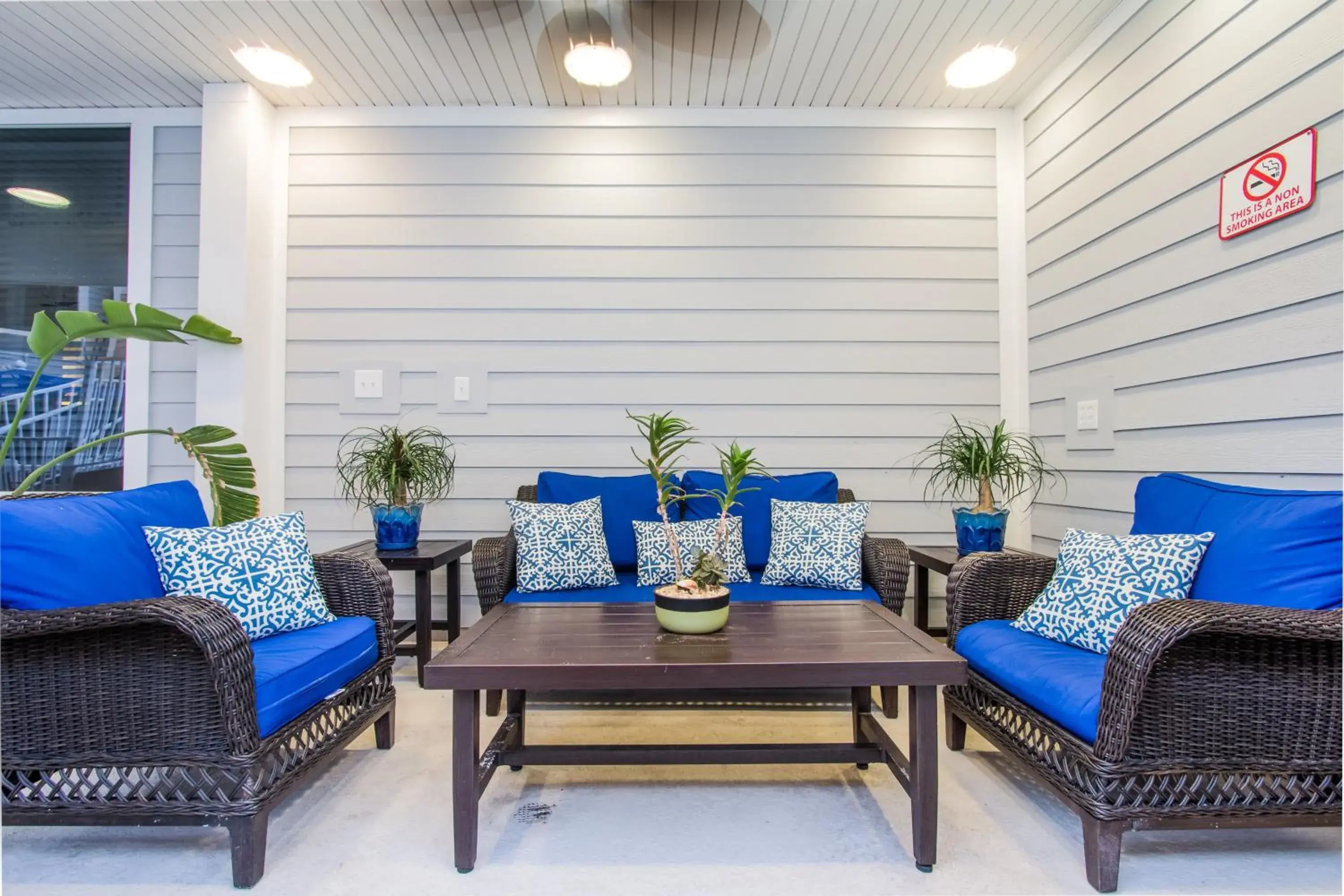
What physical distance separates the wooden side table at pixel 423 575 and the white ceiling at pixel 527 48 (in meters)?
2.25

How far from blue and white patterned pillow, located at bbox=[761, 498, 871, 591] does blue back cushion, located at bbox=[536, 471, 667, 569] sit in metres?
0.50

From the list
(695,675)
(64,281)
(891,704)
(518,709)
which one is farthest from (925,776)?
(64,281)

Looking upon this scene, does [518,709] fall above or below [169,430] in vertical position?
below

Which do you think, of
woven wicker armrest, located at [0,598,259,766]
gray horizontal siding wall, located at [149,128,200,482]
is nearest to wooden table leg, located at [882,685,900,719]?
woven wicker armrest, located at [0,598,259,766]

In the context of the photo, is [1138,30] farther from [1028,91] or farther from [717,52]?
[717,52]

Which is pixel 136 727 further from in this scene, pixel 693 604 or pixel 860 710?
pixel 860 710

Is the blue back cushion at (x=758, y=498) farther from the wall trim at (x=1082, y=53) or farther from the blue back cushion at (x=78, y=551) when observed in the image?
the wall trim at (x=1082, y=53)

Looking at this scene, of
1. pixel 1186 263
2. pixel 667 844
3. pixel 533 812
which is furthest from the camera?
pixel 1186 263

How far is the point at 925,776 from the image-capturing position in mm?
1544

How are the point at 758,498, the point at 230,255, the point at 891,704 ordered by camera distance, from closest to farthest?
the point at 891,704 < the point at 758,498 < the point at 230,255

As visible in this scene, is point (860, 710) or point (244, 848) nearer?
point (244, 848)

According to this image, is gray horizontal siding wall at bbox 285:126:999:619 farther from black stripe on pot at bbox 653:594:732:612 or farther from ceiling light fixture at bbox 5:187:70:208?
black stripe on pot at bbox 653:594:732:612

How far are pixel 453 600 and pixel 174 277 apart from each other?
2.26 m

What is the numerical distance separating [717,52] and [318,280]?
229cm
